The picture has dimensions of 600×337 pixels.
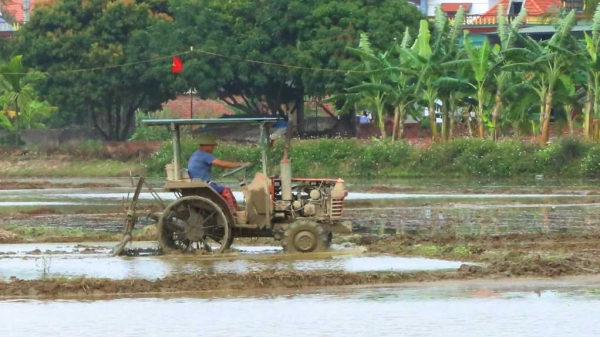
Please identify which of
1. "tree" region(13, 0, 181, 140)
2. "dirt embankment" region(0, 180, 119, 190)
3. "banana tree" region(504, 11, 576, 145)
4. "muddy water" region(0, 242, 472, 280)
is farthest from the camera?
"tree" region(13, 0, 181, 140)

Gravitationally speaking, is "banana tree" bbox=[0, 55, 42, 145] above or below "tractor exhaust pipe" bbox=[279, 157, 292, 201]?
above

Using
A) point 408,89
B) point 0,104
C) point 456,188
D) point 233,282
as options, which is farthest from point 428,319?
point 0,104

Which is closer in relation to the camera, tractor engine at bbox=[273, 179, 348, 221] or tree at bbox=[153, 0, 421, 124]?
tractor engine at bbox=[273, 179, 348, 221]

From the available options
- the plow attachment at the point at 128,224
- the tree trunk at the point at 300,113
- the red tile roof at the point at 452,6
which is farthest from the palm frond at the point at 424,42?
the red tile roof at the point at 452,6

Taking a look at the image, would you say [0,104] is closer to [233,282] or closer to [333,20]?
[333,20]

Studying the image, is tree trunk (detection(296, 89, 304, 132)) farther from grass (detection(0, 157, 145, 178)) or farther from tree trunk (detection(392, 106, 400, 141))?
grass (detection(0, 157, 145, 178))

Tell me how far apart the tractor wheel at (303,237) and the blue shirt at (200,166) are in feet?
4.35

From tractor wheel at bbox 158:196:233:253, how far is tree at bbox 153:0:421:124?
33.7 m

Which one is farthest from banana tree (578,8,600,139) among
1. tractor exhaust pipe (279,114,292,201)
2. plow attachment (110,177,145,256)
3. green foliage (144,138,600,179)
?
plow attachment (110,177,145,256)

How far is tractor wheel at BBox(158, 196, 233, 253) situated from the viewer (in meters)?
17.6

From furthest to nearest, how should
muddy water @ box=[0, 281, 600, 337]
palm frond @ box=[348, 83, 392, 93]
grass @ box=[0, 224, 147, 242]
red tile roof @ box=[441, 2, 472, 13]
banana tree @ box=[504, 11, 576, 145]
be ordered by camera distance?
1. red tile roof @ box=[441, 2, 472, 13]
2. palm frond @ box=[348, 83, 392, 93]
3. banana tree @ box=[504, 11, 576, 145]
4. grass @ box=[0, 224, 147, 242]
5. muddy water @ box=[0, 281, 600, 337]

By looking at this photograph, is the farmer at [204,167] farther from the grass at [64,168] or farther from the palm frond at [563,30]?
the grass at [64,168]

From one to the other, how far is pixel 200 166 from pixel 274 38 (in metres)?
37.0

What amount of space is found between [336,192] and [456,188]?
19.3m
